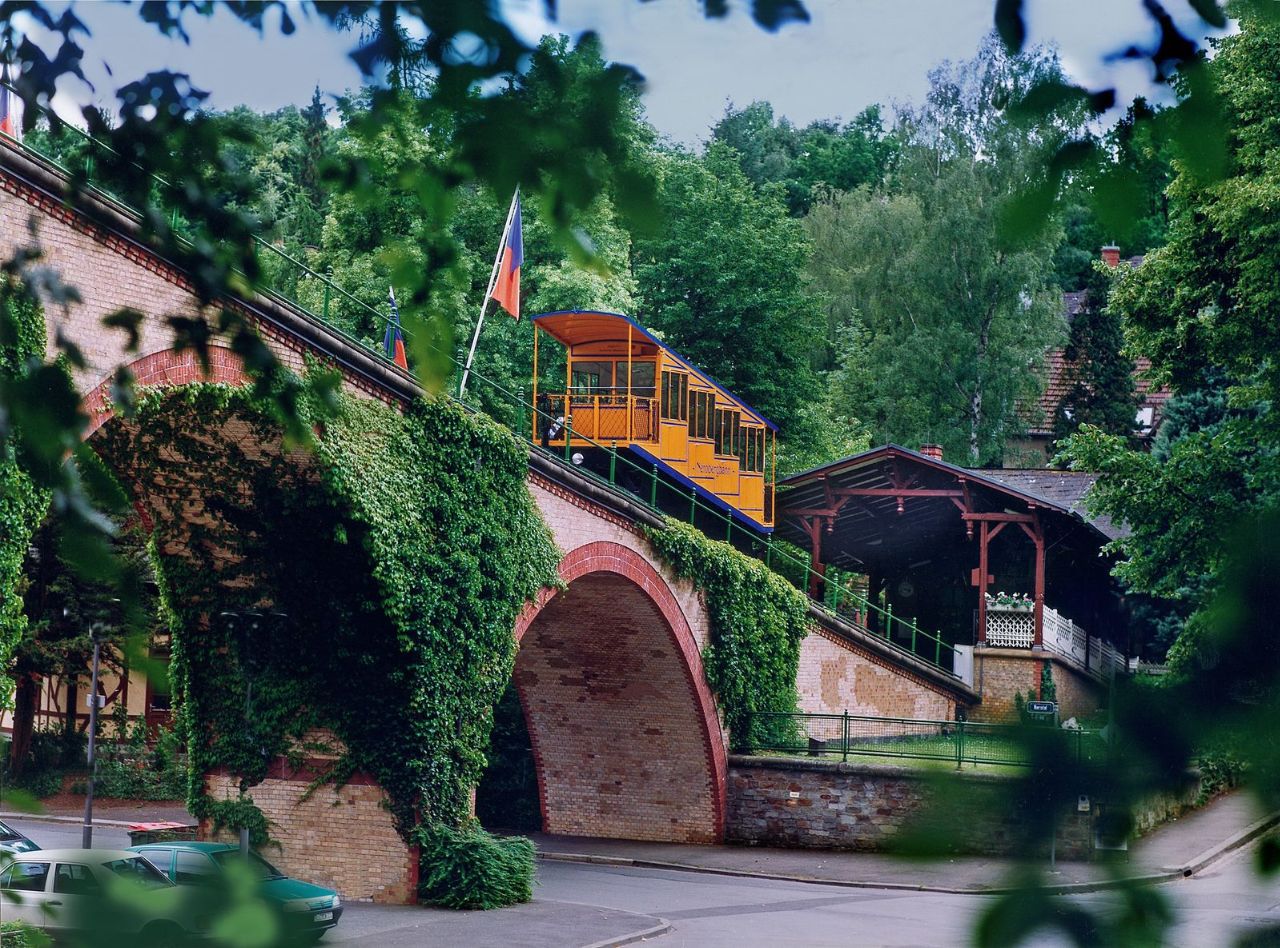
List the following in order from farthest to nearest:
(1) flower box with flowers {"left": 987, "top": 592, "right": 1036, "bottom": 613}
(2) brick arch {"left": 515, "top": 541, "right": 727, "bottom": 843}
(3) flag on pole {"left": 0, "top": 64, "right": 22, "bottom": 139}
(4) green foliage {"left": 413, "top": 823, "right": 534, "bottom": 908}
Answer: (1) flower box with flowers {"left": 987, "top": 592, "right": 1036, "bottom": 613} < (2) brick arch {"left": 515, "top": 541, "right": 727, "bottom": 843} < (4) green foliage {"left": 413, "top": 823, "right": 534, "bottom": 908} < (3) flag on pole {"left": 0, "top": 64, "right": 22, "bottom": 139}

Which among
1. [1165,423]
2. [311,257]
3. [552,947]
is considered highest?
[311,257]

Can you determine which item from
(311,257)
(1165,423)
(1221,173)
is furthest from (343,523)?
(1165,423)

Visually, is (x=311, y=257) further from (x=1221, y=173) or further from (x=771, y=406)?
(x=1221, y=173)

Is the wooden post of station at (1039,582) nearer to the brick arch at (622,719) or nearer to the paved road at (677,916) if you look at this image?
the brick arch at (622,719)

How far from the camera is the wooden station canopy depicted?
30.6 m

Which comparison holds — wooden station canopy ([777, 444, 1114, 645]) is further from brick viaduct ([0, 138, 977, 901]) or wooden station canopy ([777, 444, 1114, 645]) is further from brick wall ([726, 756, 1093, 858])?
brick wall ([726, 756, 1093, 858])

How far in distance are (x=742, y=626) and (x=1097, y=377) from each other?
844 inches

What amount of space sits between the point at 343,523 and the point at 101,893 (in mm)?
13717

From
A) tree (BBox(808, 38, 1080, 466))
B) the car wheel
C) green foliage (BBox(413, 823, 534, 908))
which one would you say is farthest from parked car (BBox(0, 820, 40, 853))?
tree (BBox(808, 38, 1080, 466))

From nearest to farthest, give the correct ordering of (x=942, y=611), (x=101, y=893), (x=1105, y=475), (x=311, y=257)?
1. (x=101, y=893)
2. (x=1105, y=475)
3. (x=311, y=257)
4. (x=942, y=611)

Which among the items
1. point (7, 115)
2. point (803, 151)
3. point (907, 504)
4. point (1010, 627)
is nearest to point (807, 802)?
point (1010, 627)

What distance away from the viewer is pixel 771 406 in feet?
123

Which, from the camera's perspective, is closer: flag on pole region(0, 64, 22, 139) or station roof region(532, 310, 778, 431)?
flag on pole region(0, 64, 22, 139)

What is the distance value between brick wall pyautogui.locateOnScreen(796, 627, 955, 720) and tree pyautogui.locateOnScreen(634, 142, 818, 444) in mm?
9671
